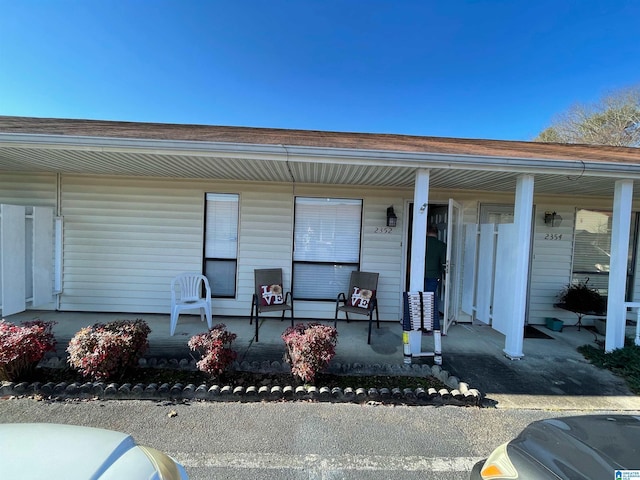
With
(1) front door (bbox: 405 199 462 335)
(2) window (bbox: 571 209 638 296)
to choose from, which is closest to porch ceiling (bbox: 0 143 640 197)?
(1) front door (bbox: 405 199 462 335)

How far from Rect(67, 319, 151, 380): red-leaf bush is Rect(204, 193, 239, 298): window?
7.30ft

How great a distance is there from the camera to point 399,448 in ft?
6.95

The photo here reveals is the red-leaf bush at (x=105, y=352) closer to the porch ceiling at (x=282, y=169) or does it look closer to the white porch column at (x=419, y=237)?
the porch ceiling at (x=282, y=169)

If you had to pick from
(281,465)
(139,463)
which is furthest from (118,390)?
(139,463)

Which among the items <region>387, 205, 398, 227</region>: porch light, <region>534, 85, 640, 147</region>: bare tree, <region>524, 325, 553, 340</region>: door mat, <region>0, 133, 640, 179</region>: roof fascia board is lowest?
<region>524, 325, 553, 340</region>: door mat

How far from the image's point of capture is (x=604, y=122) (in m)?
12.9

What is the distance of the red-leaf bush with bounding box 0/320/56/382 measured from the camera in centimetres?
265

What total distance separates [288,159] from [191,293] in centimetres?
277

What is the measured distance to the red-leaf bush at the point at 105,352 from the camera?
8.77 ft

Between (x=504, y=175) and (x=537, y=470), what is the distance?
11.4 feet

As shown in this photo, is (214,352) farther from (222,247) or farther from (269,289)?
(222,247)

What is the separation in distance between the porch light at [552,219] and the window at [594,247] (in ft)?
1.45

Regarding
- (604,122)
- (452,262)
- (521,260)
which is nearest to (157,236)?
(452,262)

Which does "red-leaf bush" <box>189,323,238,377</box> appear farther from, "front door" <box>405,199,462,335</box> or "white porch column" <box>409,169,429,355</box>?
"front door" <box>405,199,462,335</box>
